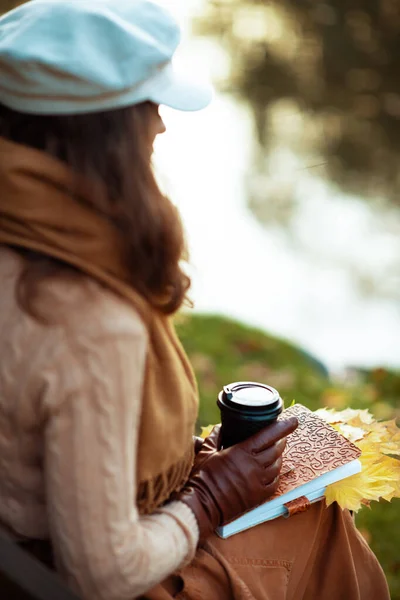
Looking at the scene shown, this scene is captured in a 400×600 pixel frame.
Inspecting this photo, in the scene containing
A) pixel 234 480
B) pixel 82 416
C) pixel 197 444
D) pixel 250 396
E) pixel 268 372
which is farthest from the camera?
pixel 268 372

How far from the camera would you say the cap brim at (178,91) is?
3.99ft

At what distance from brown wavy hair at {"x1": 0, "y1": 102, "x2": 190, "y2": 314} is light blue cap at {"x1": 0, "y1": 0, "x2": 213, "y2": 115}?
0.02 metres

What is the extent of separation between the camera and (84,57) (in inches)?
44.3

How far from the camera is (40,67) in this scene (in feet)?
3.73

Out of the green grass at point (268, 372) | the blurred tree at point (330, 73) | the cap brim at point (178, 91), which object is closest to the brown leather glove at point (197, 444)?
the cap brim at point (178, 91)

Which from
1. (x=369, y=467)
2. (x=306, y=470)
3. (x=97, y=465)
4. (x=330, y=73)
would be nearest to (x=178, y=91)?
(x=97, y=465)

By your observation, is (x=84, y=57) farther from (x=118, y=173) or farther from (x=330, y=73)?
(x=330, y=73)

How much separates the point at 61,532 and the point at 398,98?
18.7 ft

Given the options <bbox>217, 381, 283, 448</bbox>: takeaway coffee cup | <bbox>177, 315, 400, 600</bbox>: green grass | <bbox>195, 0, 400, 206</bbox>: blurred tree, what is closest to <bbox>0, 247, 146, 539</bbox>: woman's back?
<bbox>217, 381, 283, 448</bbox>: takeaway coffee cup

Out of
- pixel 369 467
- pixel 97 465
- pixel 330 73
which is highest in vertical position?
pixel 97 465

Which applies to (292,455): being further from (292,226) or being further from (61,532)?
(292,226)

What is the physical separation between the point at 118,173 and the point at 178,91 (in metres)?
0.18

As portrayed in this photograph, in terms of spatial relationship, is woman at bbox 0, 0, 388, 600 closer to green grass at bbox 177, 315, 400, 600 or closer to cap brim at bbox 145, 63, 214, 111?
cap brim at bbox 145, 63, 214, 111

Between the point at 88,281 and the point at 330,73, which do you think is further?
the point at 330,73
